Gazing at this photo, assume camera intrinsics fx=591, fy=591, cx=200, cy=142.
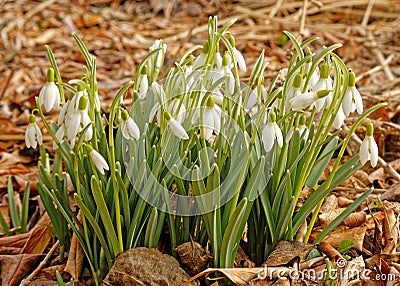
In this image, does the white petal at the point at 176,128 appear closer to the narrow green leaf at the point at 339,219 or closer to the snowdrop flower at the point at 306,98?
the snowdrop flower at the point at 306,98

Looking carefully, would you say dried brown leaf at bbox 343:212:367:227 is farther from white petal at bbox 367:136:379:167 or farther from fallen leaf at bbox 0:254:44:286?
fallen leaf at bbox 0:254:44:286

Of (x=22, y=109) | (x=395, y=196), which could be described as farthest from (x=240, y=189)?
(x=22, y=109)

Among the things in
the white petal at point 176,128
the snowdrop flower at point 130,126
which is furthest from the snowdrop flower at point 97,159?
the white petal at point 176,128

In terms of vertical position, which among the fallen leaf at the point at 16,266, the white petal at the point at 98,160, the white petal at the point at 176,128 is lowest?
the fallen leaf at the point at 16,266

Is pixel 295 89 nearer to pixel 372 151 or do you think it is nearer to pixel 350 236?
pixel 372 151

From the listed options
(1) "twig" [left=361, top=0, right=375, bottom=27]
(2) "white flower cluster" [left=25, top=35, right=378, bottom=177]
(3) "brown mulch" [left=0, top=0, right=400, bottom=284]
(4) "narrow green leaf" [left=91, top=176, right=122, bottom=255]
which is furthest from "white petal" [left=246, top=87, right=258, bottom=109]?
(1) "twig" [left=361, top=0, right=375, bottom=27]

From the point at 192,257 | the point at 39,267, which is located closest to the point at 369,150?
the point at 192,257

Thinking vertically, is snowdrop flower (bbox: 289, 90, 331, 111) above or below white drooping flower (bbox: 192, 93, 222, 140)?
above
